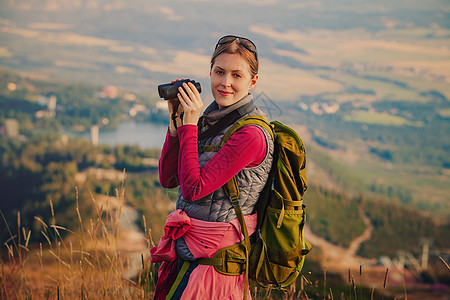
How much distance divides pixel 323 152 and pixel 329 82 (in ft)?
73.7

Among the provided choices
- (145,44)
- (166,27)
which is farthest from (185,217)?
(166,27)

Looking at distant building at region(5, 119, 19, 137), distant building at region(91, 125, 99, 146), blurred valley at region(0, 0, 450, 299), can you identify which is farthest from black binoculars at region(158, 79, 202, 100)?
distant building at region(5, 119, 19, 137)

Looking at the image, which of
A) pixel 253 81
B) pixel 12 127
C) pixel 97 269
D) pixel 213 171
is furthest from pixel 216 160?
pixel 12 127

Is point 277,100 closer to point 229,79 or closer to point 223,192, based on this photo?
point 229,79

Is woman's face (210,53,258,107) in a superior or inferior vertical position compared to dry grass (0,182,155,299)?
superior

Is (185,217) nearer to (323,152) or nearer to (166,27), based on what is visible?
(323,152)

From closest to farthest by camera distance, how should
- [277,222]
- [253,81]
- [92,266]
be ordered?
[277,222]
[253,81]
[92,266]

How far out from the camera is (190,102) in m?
1.93

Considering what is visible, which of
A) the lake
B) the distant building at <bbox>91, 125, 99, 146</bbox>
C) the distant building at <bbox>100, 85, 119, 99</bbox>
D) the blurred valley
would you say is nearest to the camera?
the blurred valley

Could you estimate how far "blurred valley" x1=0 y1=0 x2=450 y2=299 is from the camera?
144 ft

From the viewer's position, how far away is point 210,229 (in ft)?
6.44

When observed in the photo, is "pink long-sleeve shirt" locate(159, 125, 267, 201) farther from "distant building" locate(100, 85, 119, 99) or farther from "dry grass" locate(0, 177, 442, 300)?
"distant building" locate(100, 85, 119, 99)

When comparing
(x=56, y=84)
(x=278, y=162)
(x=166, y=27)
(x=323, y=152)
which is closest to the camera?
(x=278, y=162)

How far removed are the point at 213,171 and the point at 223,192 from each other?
0.60ft
